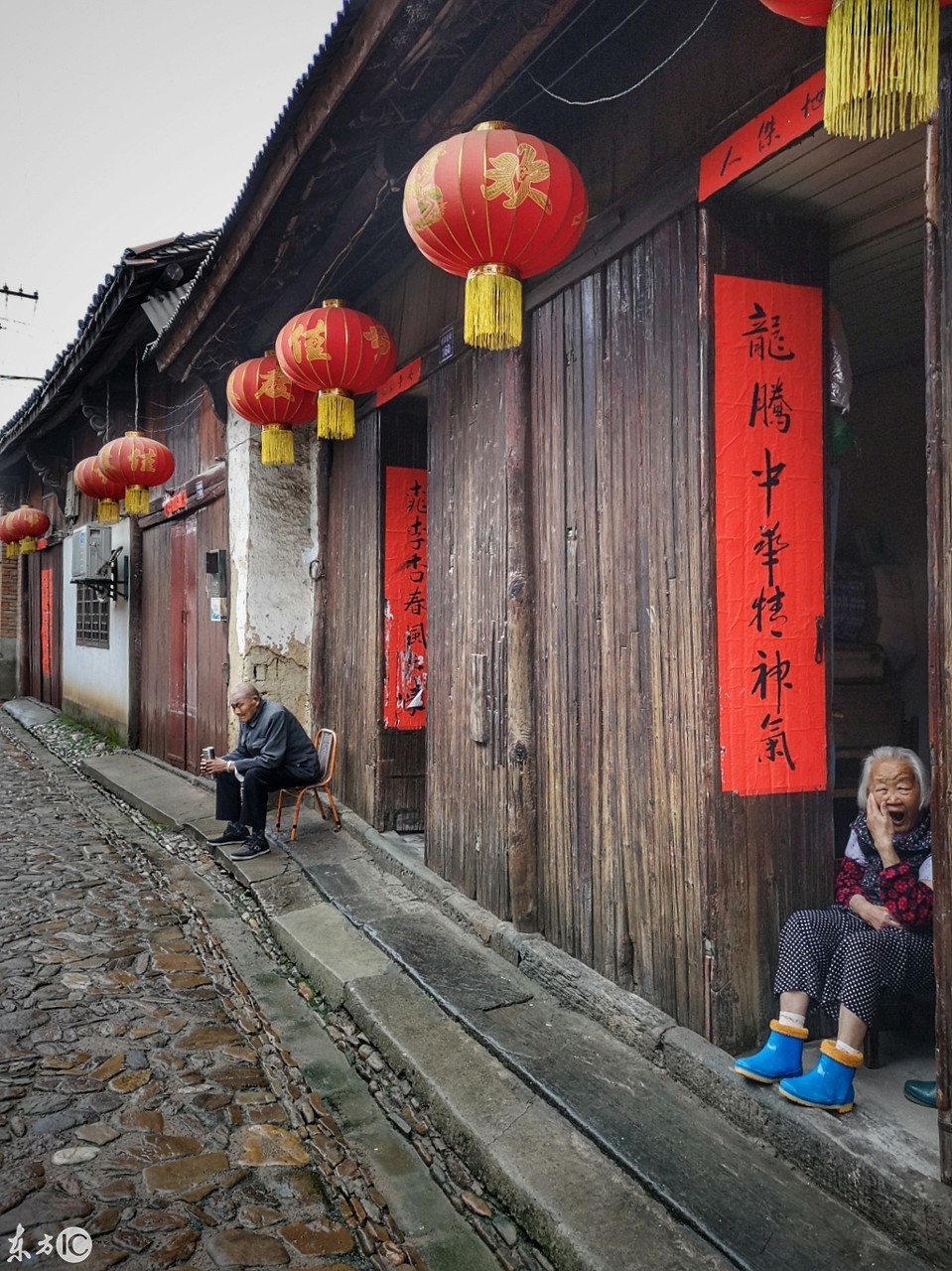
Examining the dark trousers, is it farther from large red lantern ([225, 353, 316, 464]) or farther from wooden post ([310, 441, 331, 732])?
large red lantern ([225, 353, 316, 464])

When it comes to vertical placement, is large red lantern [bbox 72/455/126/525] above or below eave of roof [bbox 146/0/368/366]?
below

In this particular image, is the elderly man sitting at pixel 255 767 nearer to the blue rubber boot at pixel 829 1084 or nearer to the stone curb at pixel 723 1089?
the stone curb at pixel 723 1089

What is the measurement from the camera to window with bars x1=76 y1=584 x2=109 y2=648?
14.9 meters

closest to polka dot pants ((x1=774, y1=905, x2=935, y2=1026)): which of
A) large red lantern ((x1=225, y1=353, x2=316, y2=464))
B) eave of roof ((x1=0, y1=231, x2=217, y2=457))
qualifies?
large red lantern ((x1=225, y1=353, x2=316, y2=464))

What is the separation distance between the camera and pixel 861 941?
3.10 meters

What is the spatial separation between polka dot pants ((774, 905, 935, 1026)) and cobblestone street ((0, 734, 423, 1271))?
1.66 m

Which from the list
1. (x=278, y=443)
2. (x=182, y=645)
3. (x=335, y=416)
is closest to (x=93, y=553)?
(x=182, y=645)

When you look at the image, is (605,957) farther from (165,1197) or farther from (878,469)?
(878,469)

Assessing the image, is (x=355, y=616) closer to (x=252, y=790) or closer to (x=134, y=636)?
(x=252, y=790)

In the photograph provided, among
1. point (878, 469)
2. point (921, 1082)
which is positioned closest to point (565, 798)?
point (921, 1082)

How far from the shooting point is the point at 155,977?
5.11 m

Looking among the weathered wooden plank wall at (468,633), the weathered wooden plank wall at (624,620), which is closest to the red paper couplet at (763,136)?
the weathered wooden plank wall at (624,620)

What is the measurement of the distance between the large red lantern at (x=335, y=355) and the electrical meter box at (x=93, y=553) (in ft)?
29.7

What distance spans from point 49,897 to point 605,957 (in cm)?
446
